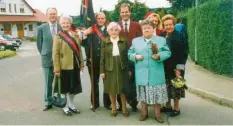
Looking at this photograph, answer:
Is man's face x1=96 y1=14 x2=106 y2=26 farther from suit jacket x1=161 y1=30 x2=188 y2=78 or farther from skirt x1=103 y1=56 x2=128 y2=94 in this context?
suit jacket x1=161 y1=30 x2=188 y2=78

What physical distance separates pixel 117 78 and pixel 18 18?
58.1m

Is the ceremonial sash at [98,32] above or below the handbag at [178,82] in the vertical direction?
above

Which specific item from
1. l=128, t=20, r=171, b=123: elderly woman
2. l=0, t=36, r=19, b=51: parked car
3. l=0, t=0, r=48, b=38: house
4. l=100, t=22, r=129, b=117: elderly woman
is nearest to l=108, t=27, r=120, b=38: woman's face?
l=100, t=22, r=129, b=117: elderly woman

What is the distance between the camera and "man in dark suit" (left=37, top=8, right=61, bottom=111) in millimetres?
7570

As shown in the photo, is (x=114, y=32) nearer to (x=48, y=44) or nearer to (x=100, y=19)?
(x=100, y=19)

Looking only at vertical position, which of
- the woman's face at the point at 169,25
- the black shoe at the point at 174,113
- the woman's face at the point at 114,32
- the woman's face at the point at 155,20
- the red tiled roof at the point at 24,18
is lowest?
the black shoe at the point at 174,113

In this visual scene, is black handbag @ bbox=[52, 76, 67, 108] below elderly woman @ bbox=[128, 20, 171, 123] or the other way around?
below

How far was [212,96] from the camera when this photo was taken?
8289 millimetres

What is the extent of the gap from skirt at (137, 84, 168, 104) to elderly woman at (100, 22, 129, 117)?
593 mm

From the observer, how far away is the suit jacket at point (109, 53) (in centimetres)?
680

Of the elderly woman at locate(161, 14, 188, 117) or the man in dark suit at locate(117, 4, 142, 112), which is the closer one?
the elderly woman at locate(161, 14, 188, 117)

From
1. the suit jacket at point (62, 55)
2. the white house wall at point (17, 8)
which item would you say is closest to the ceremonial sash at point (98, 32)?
the suit jacket at point (62, 55)

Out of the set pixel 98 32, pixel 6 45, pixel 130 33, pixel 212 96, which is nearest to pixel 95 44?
pixel 98 32

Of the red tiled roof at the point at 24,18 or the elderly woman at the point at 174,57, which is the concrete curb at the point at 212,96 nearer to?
the elderly woman at the point at 174,57
